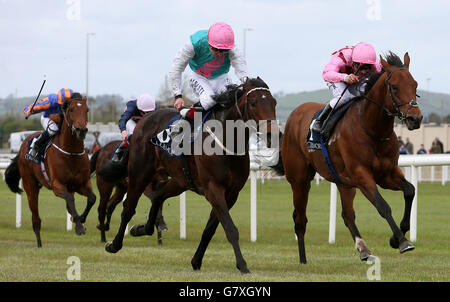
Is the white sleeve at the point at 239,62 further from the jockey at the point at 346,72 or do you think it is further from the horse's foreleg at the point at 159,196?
the horse's foreleg at the point at 159,196

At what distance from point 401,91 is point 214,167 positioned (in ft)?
5.41

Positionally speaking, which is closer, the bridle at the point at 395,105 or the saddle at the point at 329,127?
the bridle at the point at 395,105

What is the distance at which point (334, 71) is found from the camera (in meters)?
7.92

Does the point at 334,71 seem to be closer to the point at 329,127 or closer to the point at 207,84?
the point at 329,127

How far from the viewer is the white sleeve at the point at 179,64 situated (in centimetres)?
742

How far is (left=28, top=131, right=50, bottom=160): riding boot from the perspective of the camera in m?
10.7

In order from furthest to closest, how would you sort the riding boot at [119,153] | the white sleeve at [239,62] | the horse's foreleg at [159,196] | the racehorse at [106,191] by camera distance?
the racehorse at [106,191], the riding boot at [119,153], the horse's foreleg at [159,196], the white sleeve at [239,62]

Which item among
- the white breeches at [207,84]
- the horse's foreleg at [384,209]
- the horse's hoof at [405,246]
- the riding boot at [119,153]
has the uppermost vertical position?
the white breeches at [207,84]

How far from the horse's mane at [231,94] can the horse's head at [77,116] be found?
3.28 m

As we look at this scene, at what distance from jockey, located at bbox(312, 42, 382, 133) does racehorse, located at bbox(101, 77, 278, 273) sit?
124cm

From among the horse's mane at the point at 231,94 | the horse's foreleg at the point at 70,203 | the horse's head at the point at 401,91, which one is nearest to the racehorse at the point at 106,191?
the horse's foreleg at the point at 70,203

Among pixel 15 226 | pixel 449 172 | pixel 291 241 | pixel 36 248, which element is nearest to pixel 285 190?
pixel 449 172

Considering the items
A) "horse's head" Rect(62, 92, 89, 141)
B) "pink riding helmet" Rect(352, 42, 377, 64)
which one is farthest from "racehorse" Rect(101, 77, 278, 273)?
"horse's head" Rect(62, 92, 89, 141)

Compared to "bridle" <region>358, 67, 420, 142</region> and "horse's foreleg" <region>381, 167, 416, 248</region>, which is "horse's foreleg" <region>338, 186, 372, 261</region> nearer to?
"horse's foreleg" <region>381, 167, 416, 248</region>
